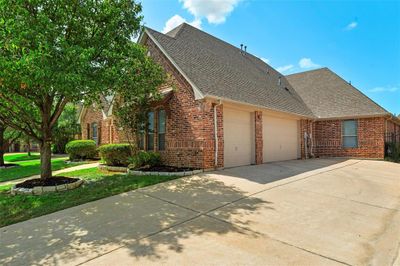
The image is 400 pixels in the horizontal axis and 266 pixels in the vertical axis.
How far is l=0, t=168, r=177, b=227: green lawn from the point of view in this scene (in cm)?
550

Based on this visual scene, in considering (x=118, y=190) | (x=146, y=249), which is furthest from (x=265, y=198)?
(x=118, y=190)

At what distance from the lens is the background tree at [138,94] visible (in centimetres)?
873

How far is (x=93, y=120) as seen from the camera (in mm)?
18781

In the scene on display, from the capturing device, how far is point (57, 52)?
235 inches

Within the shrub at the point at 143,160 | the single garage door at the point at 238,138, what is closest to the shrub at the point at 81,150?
the shrub at the point at 143,160

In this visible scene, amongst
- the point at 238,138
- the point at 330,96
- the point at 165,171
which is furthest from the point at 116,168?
the point at 330,96

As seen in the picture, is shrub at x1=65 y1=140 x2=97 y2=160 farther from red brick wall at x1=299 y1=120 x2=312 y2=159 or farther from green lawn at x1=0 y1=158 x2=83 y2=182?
red brick wall at x1=299 y1=120 x2=312 y2=159

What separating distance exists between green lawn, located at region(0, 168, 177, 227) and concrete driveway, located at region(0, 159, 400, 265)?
0.47 m

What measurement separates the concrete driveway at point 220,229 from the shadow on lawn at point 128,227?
0.06 ft

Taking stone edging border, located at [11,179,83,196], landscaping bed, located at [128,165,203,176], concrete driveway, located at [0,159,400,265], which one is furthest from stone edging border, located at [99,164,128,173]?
concrete driveway, located at [0,159,400,265]

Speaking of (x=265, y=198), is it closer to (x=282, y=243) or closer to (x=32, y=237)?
(x=282, y=243)

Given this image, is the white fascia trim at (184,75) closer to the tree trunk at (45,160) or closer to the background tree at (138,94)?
the background tree at (138,94)

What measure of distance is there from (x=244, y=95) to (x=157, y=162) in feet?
16.5

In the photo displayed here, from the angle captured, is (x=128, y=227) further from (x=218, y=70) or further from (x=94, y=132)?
(x=94, y=132)
